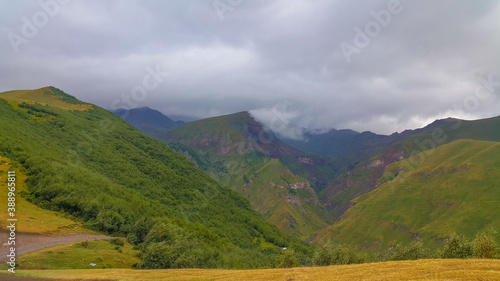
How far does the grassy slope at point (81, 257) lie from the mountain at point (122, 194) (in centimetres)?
357

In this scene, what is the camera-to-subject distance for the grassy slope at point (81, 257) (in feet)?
139

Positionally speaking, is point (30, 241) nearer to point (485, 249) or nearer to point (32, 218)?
point (32, 218)

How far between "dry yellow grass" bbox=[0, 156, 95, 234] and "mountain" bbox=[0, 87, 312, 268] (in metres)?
2.78

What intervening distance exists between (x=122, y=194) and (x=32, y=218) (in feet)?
152

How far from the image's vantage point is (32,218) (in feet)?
193

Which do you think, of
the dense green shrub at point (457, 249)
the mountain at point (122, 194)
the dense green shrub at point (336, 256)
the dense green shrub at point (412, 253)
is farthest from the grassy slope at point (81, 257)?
the dense green shrub at point (457, 249)

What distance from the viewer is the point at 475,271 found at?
2631cm

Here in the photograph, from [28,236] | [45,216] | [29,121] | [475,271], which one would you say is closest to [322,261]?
[475,271]

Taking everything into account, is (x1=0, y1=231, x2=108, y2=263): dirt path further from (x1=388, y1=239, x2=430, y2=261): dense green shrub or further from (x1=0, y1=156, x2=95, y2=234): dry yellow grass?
(x1=388, y1=239, x2=430, y2=261): dense green shrub

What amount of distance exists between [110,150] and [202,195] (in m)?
65.3

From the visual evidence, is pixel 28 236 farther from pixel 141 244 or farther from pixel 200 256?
pixel 200 256

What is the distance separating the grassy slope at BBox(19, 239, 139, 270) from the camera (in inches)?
1667

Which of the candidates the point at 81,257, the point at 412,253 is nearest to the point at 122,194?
the point at 81,257

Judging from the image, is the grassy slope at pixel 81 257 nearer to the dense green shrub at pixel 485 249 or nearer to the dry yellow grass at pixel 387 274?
the dry yellow grass at pixel 387 274
